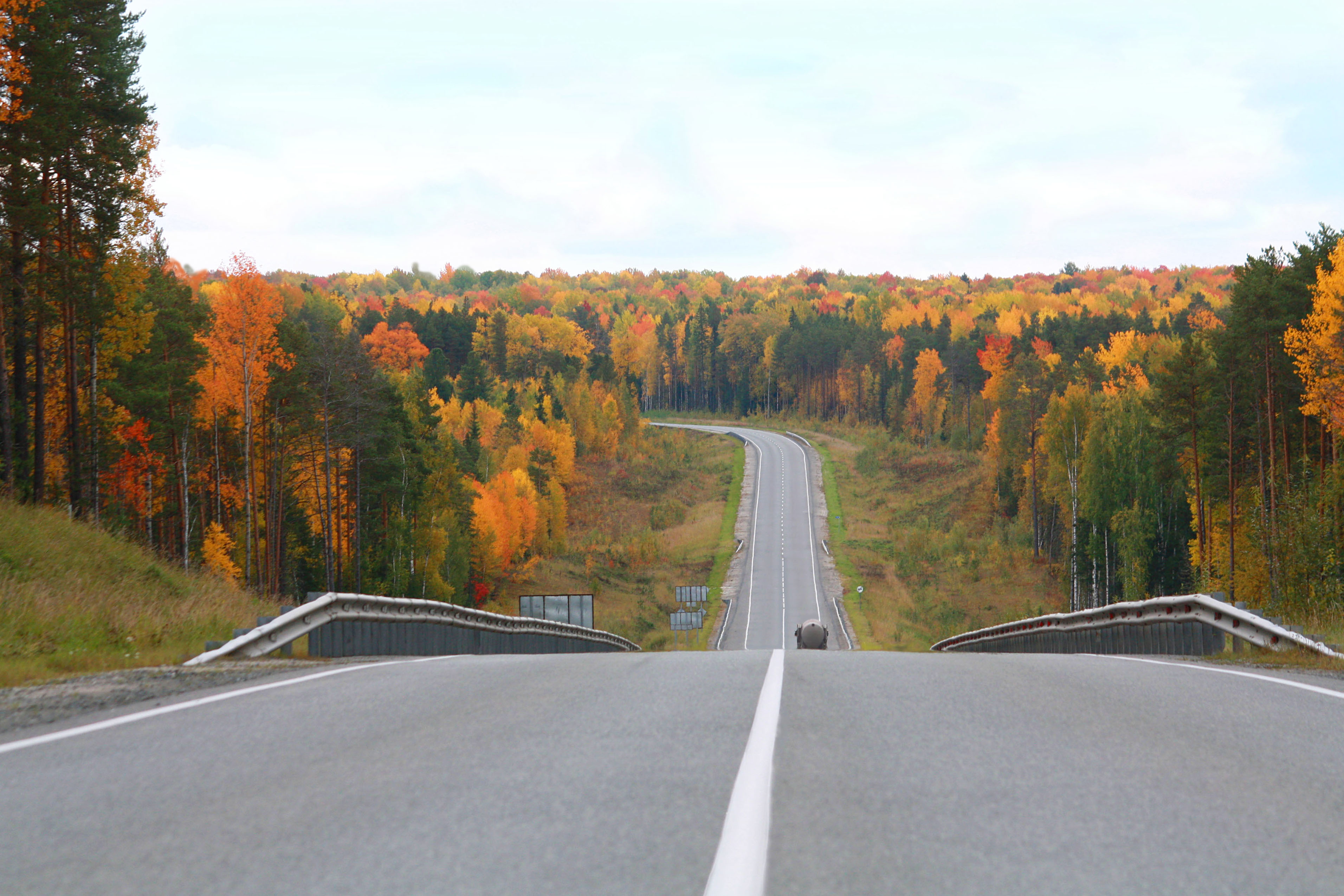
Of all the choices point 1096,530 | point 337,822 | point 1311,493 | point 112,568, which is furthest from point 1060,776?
point 1096,530

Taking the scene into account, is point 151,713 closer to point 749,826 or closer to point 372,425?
point 749,826

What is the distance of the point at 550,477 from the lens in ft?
317

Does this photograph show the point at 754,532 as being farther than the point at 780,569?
Yes

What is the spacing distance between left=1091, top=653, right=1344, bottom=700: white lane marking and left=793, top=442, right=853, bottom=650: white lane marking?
27941 millimetres

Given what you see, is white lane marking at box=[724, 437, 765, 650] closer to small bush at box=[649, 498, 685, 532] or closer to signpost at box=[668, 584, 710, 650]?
signpost at box=[668, 584, 710, 650]

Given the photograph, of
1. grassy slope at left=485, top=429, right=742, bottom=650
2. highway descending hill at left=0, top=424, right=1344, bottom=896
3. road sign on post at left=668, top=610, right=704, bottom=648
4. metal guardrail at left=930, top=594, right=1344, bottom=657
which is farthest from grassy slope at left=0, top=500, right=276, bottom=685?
road sign on post at left=668, top=610, right=704, bottom=648

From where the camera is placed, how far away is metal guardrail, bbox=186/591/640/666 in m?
11.4

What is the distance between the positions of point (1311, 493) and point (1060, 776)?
34634 millimetres

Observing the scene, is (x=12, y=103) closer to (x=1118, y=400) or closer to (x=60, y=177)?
(x=60, y=177)

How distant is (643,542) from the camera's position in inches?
3250

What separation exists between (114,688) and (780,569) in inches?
2675

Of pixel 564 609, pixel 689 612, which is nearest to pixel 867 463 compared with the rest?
pixel 689 612

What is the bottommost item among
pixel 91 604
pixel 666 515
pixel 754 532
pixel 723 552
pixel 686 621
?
pixel 686 621

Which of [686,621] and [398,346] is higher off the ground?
[398,346]
